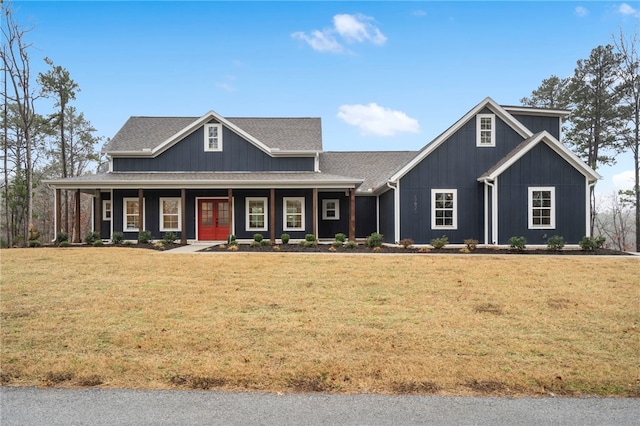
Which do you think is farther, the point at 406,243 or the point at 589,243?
the point at 406,243

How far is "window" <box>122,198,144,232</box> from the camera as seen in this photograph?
20.3 metres

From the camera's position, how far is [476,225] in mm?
17594

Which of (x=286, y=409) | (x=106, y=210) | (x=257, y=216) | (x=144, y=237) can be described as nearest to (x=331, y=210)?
(x=257, y=216)

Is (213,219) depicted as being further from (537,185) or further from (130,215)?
(537,185)

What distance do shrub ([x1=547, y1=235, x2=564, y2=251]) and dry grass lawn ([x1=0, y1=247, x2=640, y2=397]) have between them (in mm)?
4170

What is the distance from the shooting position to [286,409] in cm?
372

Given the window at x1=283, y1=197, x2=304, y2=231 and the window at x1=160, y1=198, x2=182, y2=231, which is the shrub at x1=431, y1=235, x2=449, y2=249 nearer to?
the window at x1=283, y1=197, x2=304, y2=231

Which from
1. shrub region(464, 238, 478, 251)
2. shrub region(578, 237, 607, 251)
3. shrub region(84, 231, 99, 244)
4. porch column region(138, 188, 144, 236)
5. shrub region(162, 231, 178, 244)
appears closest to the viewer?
shrub region(578, 237, 607, 251)

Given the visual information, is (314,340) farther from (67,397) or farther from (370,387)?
(67,397)

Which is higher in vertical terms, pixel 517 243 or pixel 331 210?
pixel 331 210

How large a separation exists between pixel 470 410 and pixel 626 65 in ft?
101

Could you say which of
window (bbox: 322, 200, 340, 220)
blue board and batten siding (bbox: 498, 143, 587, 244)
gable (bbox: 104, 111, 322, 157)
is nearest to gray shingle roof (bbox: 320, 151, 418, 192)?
window (bbox: 322, 200, 340, 220)

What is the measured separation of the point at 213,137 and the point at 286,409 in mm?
18731

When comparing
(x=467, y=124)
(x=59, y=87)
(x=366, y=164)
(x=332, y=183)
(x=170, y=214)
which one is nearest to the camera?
(x=467, y=124)
